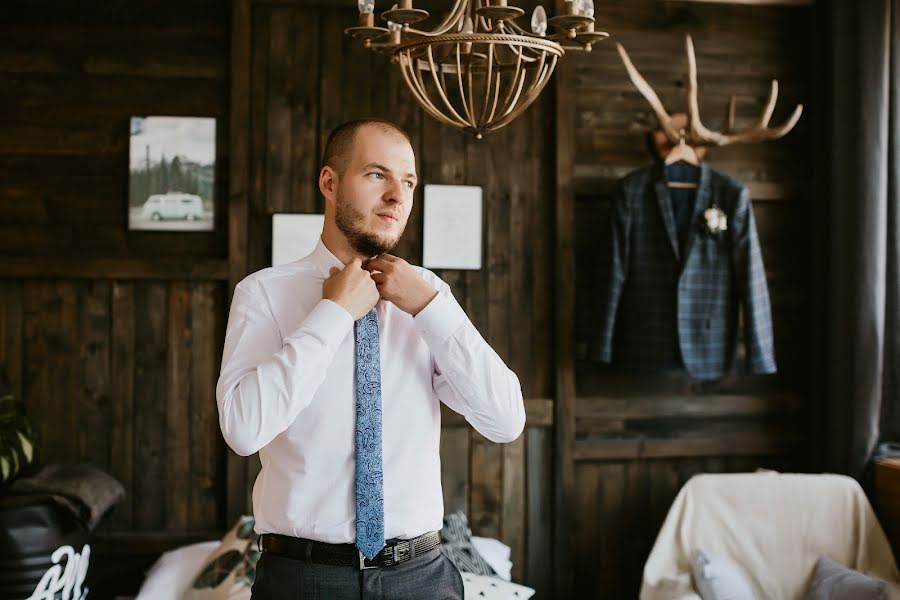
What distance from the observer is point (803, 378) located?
13.0 ft

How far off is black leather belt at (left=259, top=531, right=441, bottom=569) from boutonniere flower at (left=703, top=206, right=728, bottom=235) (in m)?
2.34

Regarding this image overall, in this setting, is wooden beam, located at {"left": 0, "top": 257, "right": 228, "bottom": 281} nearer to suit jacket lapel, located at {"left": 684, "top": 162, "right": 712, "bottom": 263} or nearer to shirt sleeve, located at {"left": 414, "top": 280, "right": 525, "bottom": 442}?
suit jacket lapel, located at {"left": 684, "top": 162, "right": 712, "bottom": 263}

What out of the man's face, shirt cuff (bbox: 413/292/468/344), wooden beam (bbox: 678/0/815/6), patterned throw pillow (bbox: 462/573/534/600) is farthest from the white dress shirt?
wooden beam (bbox: 678/0/815/6)

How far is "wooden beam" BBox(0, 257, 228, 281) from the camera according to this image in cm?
347

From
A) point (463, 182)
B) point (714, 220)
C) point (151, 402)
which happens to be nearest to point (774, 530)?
point (714, 220)

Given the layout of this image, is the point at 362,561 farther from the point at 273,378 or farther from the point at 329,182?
the point at 329,182

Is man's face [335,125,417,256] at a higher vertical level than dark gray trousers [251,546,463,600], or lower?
higher

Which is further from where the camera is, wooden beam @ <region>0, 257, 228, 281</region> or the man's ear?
wooden beam @ <region>0, 257, 228, 281</region>

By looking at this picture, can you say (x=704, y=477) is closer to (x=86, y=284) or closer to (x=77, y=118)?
(x=86, y=284)

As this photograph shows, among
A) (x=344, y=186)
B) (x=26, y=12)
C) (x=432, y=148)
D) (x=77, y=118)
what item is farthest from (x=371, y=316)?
(x=26, y=12)

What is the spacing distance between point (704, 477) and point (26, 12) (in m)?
3.22

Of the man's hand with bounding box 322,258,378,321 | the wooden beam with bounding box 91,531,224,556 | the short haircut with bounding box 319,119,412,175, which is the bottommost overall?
the wooden beam with bounding box 91,531,224,556

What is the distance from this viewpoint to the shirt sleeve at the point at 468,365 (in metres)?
1.64

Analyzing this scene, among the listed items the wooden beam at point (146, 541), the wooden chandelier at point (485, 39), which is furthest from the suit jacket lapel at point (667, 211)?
the wooden beam at point (146, 541)
